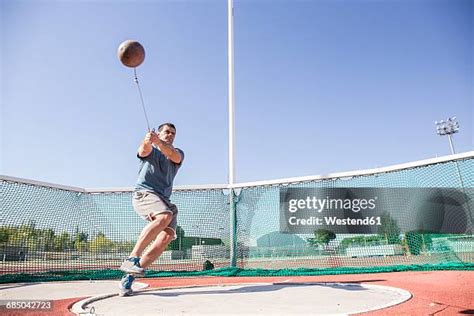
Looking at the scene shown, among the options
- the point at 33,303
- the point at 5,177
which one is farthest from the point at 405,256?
the point at 5,177

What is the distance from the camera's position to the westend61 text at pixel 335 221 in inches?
312

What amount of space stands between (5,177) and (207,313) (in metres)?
6.22

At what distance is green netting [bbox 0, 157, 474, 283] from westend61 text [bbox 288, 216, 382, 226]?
0.38 m

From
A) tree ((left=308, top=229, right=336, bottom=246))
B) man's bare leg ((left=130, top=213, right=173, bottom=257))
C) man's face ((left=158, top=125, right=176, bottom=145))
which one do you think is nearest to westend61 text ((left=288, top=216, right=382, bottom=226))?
tree ((left=308, top=229, right=336, bottom=246))

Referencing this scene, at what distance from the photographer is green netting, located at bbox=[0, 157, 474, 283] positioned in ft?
23.7

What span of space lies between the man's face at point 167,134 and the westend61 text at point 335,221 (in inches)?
189

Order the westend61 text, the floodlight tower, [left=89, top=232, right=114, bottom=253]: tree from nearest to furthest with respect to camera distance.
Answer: the westend61 text → [left=89, top=232, right=114, bottom=253]: tree → the floodlight tower

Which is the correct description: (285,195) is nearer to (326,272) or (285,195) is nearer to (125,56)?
(326,272)

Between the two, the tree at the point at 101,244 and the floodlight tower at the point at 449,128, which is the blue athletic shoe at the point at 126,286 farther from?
the floodlight tower at the point at 449,128

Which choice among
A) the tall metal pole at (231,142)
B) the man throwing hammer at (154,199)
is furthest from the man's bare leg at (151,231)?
the tall metal pole at (231,142)

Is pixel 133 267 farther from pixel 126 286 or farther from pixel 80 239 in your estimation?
pixel 80 239

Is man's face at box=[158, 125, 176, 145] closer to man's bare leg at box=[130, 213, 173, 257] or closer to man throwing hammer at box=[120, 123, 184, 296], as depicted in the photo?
man throwing hammer at box=[120, 123, 184, 296]

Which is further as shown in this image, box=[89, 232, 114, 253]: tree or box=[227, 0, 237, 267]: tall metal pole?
box=[89, 232, 114, 253]: tree

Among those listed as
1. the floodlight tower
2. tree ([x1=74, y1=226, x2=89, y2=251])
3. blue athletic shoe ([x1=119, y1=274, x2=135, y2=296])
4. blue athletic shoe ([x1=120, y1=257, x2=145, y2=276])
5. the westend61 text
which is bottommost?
blue athletic shoe ([x1=119, y1=274, x2=135, y2=296])
